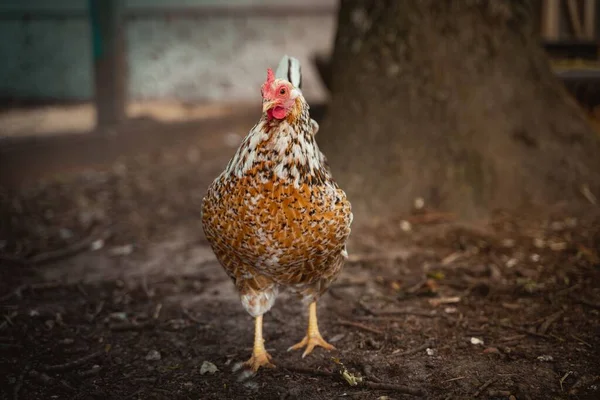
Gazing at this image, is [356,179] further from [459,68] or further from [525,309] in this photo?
[525,309]

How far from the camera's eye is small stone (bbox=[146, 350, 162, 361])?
114 inches

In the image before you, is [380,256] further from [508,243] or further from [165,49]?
[165,49]

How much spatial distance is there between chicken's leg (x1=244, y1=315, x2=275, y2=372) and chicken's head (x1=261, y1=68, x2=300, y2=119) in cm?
101

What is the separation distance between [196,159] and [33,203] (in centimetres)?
220

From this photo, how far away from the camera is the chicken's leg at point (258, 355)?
110 inches

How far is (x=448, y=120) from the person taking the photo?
4531mm

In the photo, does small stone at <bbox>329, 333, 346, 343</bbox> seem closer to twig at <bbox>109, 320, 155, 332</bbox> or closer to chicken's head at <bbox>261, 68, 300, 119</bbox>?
twig at <bbox>109, 320, 155, 332</bbox>

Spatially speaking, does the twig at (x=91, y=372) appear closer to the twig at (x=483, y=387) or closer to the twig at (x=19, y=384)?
the twig at (x=19, y=384)

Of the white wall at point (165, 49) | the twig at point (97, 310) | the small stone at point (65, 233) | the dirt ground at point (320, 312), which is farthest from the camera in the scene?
the white wall at point (165, 49)

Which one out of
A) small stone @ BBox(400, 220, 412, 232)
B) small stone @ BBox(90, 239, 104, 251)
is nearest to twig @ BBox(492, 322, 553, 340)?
small stone @ BBox(400, 220, 412, 232)

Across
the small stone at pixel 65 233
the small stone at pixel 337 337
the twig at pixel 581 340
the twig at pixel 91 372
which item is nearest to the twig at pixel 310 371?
the small stone at pixel 337 337

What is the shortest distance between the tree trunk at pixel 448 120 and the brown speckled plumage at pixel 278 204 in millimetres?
1898

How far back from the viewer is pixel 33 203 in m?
5.23

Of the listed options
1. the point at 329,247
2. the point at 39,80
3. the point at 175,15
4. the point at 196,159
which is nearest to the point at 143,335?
the point at 329,247
